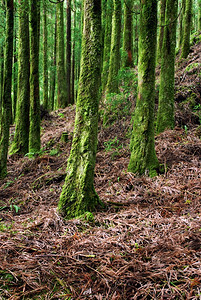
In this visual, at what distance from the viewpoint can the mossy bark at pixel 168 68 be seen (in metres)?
6.20

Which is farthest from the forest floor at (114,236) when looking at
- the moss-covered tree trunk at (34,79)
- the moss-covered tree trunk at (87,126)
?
the moss-covered tree trunk at (34,79)

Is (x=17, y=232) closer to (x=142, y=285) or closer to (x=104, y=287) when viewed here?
(x=104, y=287)

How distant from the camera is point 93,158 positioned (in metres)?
3.56

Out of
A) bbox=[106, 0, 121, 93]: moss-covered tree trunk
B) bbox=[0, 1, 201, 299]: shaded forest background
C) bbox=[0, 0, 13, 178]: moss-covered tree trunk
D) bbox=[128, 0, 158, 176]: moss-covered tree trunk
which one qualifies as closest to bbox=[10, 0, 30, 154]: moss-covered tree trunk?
bbox=[0, 1, 201, 299]: shaded forest background

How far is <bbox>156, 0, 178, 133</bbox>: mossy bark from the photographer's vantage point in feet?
20.4

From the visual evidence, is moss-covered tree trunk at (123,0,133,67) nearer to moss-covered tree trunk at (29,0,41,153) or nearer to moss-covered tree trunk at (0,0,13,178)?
moss-covered tree trunk at (29,0,41,153)

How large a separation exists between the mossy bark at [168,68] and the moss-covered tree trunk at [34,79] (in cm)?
398

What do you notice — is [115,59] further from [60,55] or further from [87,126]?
[87,126]

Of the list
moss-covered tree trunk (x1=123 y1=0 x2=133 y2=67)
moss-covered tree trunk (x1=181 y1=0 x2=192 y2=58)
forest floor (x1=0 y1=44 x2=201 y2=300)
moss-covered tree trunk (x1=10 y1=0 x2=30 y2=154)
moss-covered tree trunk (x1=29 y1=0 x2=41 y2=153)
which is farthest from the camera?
moss-covered tree trunk (x1=123 y1=0 x2=133 y2=67)

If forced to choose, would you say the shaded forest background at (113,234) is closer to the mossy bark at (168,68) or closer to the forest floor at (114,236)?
the forest floor at (114,236)

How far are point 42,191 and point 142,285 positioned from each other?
365 centimetres

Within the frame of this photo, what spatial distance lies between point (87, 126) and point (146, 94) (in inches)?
76.0

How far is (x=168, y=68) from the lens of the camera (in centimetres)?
629

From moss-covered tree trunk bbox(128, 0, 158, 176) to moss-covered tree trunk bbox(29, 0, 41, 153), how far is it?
364 cm
